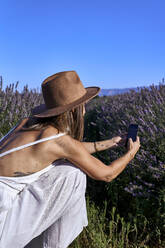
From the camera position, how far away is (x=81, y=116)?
2.12 metres

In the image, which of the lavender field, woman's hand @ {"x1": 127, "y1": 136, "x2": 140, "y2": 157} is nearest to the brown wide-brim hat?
woman's hand @ {"x1": 127, "y1": 136, "x2": 140, "y2": 157}

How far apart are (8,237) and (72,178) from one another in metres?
0.53

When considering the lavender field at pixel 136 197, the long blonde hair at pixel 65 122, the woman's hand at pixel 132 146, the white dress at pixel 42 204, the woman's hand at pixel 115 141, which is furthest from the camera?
the woman's hand at pixel 115 141

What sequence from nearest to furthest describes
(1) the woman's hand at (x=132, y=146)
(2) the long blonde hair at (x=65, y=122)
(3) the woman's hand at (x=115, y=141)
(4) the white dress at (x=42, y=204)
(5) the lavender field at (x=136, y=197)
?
1. (4) the white dress at (x=42, y=204)
2. (2) the long blonde hair at (x=65, y=122)
3. (1) the woman's hand at (x=132, y=146)
4. (5) the lavender field at (x=136, y=197)
5. (3) the woman's hand at (x=115, y=141)

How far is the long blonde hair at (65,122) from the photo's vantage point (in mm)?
2045

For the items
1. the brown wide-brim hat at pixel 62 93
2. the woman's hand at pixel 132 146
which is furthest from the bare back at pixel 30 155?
the woman's hand at pixel 132 146

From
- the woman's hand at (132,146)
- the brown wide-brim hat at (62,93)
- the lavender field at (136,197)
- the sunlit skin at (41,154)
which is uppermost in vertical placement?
the brown wide-brim hat at (62,93)

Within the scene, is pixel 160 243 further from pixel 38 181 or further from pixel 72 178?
pixel 38 181

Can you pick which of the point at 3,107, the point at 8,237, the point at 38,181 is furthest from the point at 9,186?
the point at 3,107

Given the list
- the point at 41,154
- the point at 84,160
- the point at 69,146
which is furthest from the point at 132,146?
the point at 41,154

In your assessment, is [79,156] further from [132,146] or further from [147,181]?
[147,181]

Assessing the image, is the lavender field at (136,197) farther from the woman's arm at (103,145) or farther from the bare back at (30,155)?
the bare back at (30,155)

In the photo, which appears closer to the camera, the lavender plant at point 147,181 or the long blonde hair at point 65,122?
the long blonde hair at point 65,122

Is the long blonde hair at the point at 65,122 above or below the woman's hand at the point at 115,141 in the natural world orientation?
above
